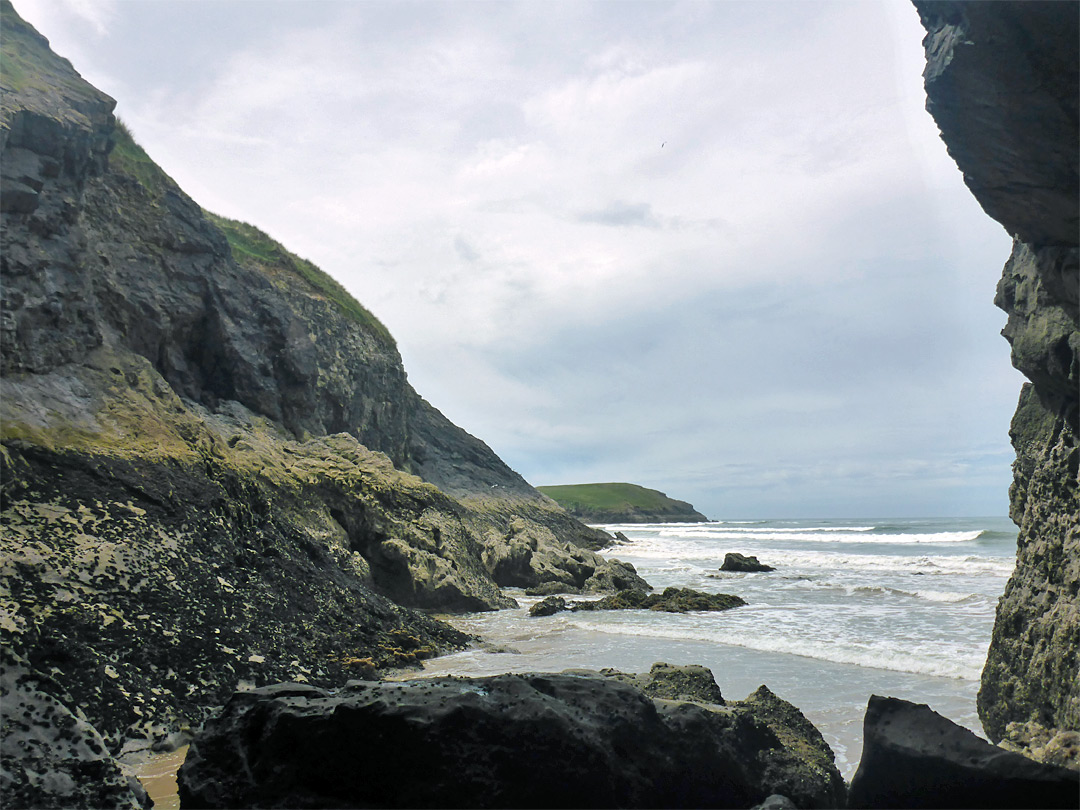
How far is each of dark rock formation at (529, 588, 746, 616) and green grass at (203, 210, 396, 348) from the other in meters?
20.2

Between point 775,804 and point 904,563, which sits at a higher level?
point 775,804

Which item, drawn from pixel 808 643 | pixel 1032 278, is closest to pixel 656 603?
pixel 808 643

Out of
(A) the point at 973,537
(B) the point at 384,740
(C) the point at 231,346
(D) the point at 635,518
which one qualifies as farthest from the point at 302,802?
(D) the point at 635,518

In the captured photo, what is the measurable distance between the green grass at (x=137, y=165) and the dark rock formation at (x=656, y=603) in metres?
15.8

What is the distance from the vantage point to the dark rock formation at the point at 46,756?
11.6ft

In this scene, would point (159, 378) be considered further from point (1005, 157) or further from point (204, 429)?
point (1005, 157)

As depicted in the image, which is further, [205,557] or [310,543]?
[310,543]

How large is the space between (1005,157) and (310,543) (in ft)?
37.1

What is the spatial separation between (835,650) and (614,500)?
106 meters

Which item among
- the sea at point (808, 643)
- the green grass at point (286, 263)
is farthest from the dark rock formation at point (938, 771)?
the green grass at point (286, 263)

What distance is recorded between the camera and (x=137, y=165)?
19016 mm

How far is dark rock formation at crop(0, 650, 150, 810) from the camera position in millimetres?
3549

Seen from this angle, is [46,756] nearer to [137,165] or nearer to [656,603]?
[656,603]

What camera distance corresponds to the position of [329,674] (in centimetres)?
862
